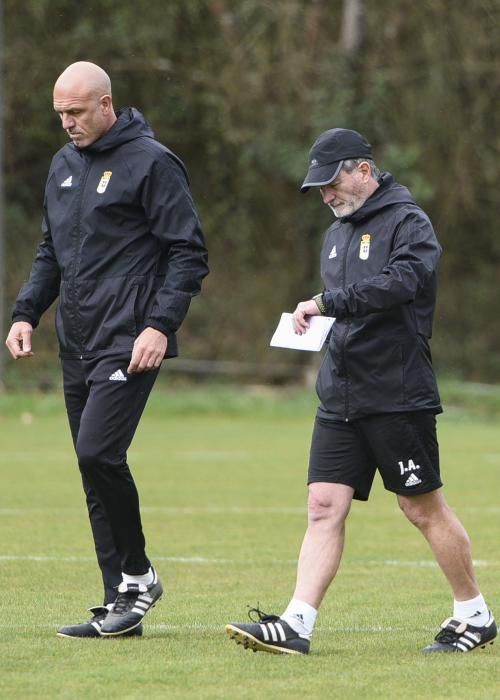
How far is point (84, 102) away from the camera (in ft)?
22.8

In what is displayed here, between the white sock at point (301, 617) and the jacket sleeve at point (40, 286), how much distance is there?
72.3 inches

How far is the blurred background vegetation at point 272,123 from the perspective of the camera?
27250 millimetres

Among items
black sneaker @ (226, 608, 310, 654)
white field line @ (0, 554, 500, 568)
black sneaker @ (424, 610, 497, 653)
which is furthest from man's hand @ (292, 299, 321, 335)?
white field line @ (0, 554, 500, 568)

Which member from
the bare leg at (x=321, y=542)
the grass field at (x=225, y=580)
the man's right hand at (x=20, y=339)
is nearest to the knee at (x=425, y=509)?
the bare leg at (x=321, y=542)

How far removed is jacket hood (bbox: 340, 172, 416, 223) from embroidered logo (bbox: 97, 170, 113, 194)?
1.07 metres

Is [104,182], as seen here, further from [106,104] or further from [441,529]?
[441,529]

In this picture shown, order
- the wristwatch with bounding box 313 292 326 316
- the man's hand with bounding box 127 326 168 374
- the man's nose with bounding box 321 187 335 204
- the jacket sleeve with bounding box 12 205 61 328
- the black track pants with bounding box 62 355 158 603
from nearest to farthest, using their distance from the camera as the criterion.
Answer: the wristwatch with bounding box 313 292 326 316
the man's nose with bounding box 321 187 335 204
the man's hand with bounding box 127 326 168 374
the black track pants with bounding box 62 355 158 603
the jacket sleeve with bounding box 12 205 61 328

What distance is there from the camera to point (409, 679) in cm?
603

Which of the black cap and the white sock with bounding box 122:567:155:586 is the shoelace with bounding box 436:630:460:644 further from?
the black cap

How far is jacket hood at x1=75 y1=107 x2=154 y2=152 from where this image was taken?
7.07 m

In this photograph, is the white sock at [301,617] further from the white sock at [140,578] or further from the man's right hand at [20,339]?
the man's right hand at [20,339]

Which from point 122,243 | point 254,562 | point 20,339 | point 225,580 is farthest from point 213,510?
point 122,243

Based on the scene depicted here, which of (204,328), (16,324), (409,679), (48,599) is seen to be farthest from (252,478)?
(204,328)

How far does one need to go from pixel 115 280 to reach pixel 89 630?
1538 millimetres
